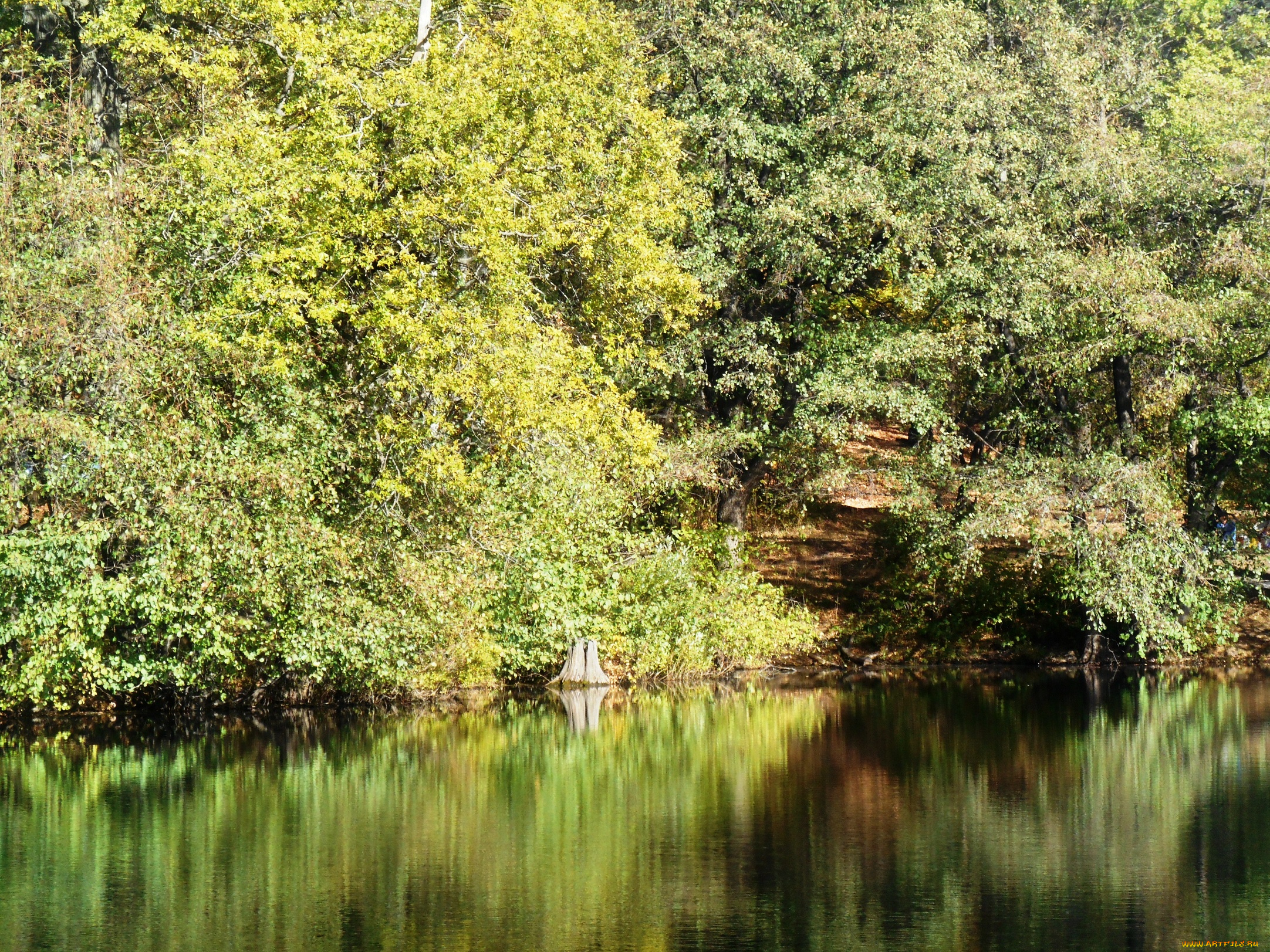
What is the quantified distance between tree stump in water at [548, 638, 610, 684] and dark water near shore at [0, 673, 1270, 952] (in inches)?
117

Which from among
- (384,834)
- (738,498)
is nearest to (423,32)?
(738,498)

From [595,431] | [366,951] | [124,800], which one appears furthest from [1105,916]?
[595,431]

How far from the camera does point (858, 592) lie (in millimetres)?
37812

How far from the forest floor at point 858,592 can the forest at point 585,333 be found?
568 mm

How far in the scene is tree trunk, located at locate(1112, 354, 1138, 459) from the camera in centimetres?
3316

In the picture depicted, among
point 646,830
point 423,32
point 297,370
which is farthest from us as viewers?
point 423,32

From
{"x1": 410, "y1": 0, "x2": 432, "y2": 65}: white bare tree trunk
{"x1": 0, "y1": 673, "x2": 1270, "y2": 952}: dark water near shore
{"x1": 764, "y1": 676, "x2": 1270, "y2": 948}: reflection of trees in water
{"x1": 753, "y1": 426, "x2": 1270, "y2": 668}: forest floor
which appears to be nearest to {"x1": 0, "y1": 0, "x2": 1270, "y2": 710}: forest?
{"x1": 410, "y1": 0, "x2": 432, "y2": 65}: white bare tree trunk

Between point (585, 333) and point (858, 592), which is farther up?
point (585, 333)

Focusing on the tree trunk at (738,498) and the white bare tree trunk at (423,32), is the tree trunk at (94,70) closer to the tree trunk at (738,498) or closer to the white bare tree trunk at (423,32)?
the white bare tree trunk at (423,32)

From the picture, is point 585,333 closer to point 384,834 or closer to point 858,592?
point 858,592

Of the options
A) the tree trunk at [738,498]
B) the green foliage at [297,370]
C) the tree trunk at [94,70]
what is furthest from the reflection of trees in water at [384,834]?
the tree trunk at [94,70]

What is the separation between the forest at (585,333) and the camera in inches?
917

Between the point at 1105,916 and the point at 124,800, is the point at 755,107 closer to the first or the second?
the point at 124,800

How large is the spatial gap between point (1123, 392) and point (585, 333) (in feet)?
38.7
